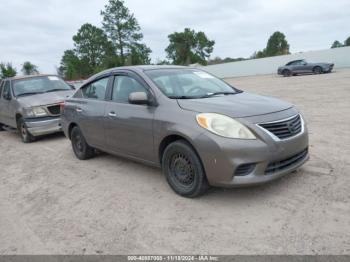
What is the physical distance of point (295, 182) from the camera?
4.27 meters

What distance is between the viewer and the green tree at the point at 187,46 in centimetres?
7112

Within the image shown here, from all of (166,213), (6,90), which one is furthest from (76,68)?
(166,213)

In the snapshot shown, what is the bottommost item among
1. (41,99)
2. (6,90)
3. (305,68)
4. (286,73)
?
(41,99)

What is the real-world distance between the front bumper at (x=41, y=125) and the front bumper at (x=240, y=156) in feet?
18.9

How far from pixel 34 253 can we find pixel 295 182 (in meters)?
3.18

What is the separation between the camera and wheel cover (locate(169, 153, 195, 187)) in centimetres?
402

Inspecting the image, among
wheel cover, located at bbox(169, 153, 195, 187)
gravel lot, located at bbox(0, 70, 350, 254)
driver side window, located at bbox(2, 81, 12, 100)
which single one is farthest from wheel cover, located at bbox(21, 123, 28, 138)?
wheel cover, located at bbox(169, 153, 195, 187)

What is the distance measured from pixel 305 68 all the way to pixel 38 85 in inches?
943

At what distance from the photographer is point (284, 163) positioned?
3887 mm

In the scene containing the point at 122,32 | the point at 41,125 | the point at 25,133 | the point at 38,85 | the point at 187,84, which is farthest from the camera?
the point at 122,32

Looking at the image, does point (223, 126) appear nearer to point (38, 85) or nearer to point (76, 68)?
point (38, 85)

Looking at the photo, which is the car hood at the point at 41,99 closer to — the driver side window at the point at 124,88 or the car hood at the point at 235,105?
the driver side window at the point at 124,88

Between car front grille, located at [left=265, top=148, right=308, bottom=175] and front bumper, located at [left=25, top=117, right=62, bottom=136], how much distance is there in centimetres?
628

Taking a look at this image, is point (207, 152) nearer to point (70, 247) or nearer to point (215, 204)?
point (215, 204)
